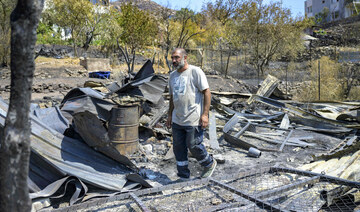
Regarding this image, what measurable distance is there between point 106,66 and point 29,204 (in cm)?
2216

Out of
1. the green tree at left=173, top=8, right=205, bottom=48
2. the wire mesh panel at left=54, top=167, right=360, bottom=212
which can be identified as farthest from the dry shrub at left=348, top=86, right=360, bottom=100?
the wire mesh panel at left=54, top=167, right=360, bottom=212

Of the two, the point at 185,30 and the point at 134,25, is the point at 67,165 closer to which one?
the point at 134,25

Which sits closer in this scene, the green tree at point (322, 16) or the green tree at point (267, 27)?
the green tree at point (267, 27)

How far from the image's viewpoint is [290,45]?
27047 millimetres

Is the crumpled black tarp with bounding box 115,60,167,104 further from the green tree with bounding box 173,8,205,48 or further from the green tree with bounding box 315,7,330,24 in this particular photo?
the green tree with bounding box 315,7,330,24

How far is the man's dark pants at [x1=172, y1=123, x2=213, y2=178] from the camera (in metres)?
4.36

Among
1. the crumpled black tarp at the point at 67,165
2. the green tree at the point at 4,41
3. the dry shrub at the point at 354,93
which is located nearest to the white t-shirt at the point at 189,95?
the crumpled black tarp at the point at 67,165

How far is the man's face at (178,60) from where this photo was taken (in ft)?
14.1

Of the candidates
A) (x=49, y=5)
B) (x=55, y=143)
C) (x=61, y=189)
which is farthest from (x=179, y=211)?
(x=49, y=5)

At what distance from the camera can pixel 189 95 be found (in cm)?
434

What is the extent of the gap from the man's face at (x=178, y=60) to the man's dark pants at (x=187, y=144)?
2.75ft

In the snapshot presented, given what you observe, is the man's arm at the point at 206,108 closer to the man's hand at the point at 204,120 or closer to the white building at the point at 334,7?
the man's hand at the point at 204,120

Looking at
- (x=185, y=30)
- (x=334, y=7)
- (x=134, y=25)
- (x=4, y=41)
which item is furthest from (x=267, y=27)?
(x=334, y=7)

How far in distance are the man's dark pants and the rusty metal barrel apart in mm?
1373
